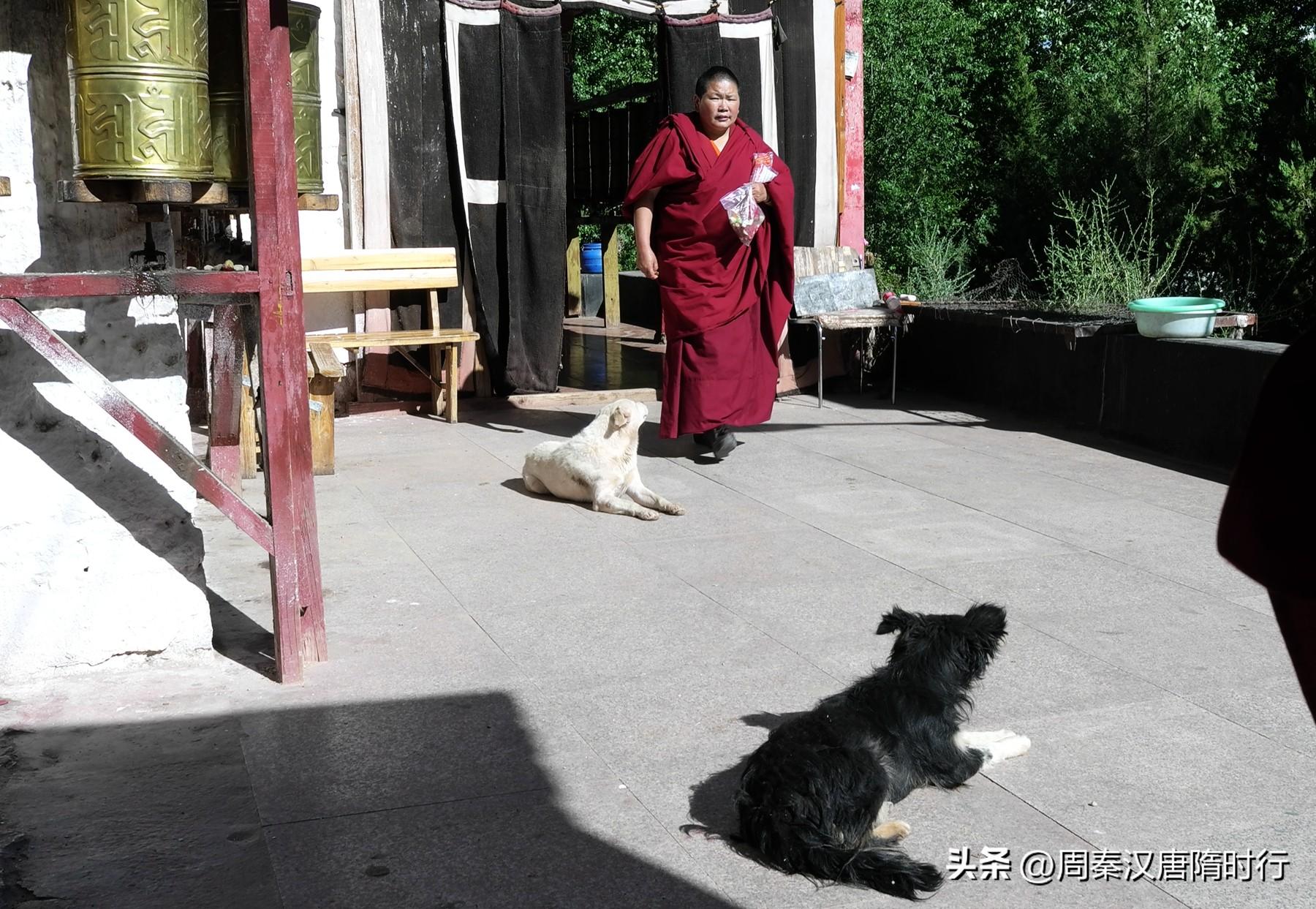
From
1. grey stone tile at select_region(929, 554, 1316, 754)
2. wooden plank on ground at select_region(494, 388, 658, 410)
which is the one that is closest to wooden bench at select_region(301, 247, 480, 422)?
wooden plank on ground at select_region(494, 388, 658, 410)

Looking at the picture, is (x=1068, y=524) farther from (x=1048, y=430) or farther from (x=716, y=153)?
(x=716, y=153)

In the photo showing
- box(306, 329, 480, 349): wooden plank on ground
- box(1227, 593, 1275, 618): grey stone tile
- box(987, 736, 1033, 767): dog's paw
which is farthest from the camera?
box(306, 329, 480, 349): wooden plank on ground

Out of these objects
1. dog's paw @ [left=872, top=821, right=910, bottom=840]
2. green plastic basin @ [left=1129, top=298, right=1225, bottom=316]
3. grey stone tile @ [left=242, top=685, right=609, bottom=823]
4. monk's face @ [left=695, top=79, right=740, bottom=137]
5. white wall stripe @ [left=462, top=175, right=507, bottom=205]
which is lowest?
dog's paw @ [left=872, top=821, right=910, bottom=840]

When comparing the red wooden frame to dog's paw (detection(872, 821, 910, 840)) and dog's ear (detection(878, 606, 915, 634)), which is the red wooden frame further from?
dog's paw (detection(872, 821, 910, 840))

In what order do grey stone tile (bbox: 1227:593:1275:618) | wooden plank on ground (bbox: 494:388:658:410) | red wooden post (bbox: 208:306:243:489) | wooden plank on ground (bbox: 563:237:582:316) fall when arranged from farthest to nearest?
wooden plank on ground (bbox: 563:237:582:316)
wooden plank on ground (bbox: 494:388:658:410)
red wooden post (bbox: 208:306:243:489)
grey stone tile (bbox: 1227:593:1275:618)

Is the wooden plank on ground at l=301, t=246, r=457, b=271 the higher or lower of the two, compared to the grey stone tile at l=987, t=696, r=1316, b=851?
higher

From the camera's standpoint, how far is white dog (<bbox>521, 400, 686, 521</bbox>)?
19.6 feet

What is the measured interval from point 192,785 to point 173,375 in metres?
1.35

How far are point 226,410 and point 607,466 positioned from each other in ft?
5.87

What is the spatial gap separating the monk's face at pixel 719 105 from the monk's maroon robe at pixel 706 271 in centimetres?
11

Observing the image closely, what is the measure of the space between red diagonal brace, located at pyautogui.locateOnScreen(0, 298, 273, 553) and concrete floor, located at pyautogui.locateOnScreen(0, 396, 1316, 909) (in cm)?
55

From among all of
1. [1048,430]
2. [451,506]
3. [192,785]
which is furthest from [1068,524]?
[192,785]

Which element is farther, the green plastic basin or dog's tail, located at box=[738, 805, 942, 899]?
the green plastic basin

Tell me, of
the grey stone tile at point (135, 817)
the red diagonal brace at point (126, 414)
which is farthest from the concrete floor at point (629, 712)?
the red diagonal brace at point (126, 414)
